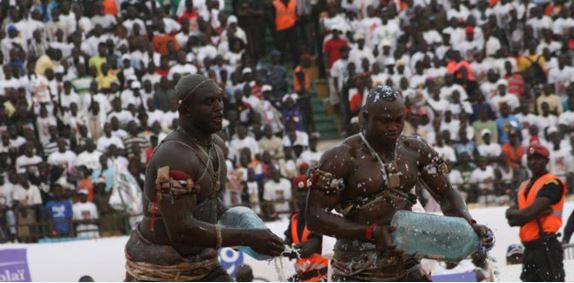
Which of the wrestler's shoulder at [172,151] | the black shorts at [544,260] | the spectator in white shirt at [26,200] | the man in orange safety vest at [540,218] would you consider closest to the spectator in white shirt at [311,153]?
the spectator in white shirt at [26,200]

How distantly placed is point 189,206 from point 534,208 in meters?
5.23

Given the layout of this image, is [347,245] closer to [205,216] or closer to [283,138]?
[205,216]

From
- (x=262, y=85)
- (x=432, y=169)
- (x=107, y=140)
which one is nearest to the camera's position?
(x=432, y=169)

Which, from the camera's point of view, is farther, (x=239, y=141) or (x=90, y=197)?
(x=239, y=141)

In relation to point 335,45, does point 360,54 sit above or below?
below

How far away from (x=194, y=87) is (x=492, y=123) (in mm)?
13787

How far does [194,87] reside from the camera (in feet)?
25.0

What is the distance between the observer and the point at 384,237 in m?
7.63

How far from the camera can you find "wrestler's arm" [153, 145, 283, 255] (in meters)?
7.34

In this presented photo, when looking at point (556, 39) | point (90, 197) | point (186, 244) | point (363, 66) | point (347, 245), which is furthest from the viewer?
point (556, 39)

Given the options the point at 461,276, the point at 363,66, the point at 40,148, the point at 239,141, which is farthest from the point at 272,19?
the point at 461,276

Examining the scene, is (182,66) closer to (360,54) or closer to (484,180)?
(360,54)

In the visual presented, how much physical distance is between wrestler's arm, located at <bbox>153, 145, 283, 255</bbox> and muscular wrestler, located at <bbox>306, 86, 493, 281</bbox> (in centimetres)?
67

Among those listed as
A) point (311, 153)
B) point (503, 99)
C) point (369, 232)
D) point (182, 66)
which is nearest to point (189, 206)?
point (369, 232)
